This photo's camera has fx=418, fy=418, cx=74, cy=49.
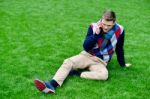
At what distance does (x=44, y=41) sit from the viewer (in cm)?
775

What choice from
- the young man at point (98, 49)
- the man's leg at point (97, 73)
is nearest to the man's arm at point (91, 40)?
the young man at point (98, 49)

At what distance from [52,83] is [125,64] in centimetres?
150

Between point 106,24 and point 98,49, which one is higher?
point 106,24

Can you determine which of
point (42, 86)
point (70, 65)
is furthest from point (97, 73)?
point (42, 86)

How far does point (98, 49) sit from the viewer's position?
19.3ft

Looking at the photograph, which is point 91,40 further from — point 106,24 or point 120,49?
point 120,49

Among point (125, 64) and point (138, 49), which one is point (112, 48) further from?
point (138, 49)

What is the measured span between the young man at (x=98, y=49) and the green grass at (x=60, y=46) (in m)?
0.16

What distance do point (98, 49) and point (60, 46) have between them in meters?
1.67

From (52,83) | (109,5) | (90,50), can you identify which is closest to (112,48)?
(90,50)

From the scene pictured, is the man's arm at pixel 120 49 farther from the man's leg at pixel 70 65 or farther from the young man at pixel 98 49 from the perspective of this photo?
the man's leg at pixel 70 65

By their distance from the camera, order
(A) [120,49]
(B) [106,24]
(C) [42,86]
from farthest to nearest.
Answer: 1. (A) [120,49]
2. (B) [106,24]
3. (C) [42,86]

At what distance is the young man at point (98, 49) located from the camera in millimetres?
5609

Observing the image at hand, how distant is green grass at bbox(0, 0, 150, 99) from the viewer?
5.31m
